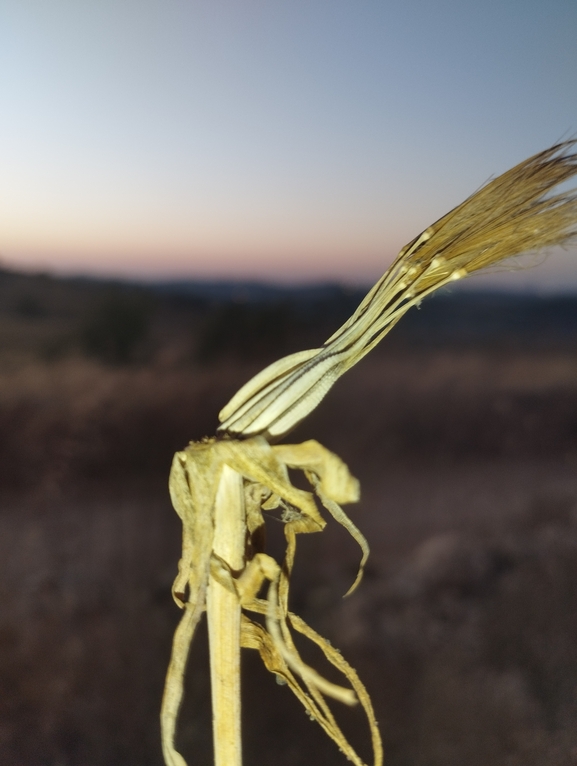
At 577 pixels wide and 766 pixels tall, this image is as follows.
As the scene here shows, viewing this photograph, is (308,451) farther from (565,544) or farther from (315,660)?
(565,544)

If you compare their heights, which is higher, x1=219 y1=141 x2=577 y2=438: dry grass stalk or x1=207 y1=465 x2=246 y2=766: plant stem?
x1=219 y1=141 x2=577 y2=438: dry grass stalk

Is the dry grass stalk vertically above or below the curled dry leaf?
above

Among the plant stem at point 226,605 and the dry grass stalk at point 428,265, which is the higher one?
the dry grass stalk at point 428,265

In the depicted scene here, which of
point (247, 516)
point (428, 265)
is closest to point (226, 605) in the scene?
point (247, 516)

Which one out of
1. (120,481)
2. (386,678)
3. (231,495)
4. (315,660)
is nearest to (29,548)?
(120,481)

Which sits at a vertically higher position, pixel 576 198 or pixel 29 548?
pixel 576 198

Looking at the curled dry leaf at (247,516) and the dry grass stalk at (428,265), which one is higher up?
the dry grass stalk at (428,265)

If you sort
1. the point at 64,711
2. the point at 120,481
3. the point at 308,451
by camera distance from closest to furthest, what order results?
1. the point at 308,451
2. the point at 64,711
3. the point at 120,481
